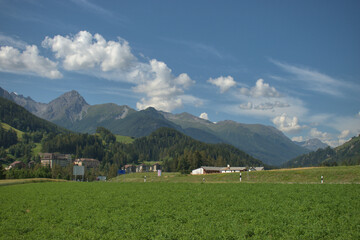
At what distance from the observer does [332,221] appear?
15.0 m

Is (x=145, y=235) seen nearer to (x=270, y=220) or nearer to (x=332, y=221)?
(x=270, y=220)

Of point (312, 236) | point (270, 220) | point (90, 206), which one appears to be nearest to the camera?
point (312, 236)

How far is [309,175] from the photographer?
48469mm

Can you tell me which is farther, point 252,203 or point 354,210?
point 252,203

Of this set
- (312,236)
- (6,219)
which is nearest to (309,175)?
(312,236)

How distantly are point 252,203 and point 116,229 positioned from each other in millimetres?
10130

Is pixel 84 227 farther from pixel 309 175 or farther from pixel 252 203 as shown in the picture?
pixel 309 175

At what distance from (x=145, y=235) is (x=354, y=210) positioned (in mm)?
11683

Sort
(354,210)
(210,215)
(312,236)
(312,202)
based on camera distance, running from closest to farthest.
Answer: (312,236) → (354,210) → (210,215) → (312,202)

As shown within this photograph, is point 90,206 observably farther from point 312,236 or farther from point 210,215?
point 312,236

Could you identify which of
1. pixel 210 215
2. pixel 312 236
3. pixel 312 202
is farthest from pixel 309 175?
pixel 312 236

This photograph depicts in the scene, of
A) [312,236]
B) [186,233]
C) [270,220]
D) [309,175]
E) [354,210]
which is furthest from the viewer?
[309,175]

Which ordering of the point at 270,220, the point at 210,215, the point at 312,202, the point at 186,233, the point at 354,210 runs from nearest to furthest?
the point at 186,233, the point at 270,220, the point at 354,210, the point at 210,215, the point at 312,202

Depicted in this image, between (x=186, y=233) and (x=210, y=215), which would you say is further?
(x=210, y=215)
